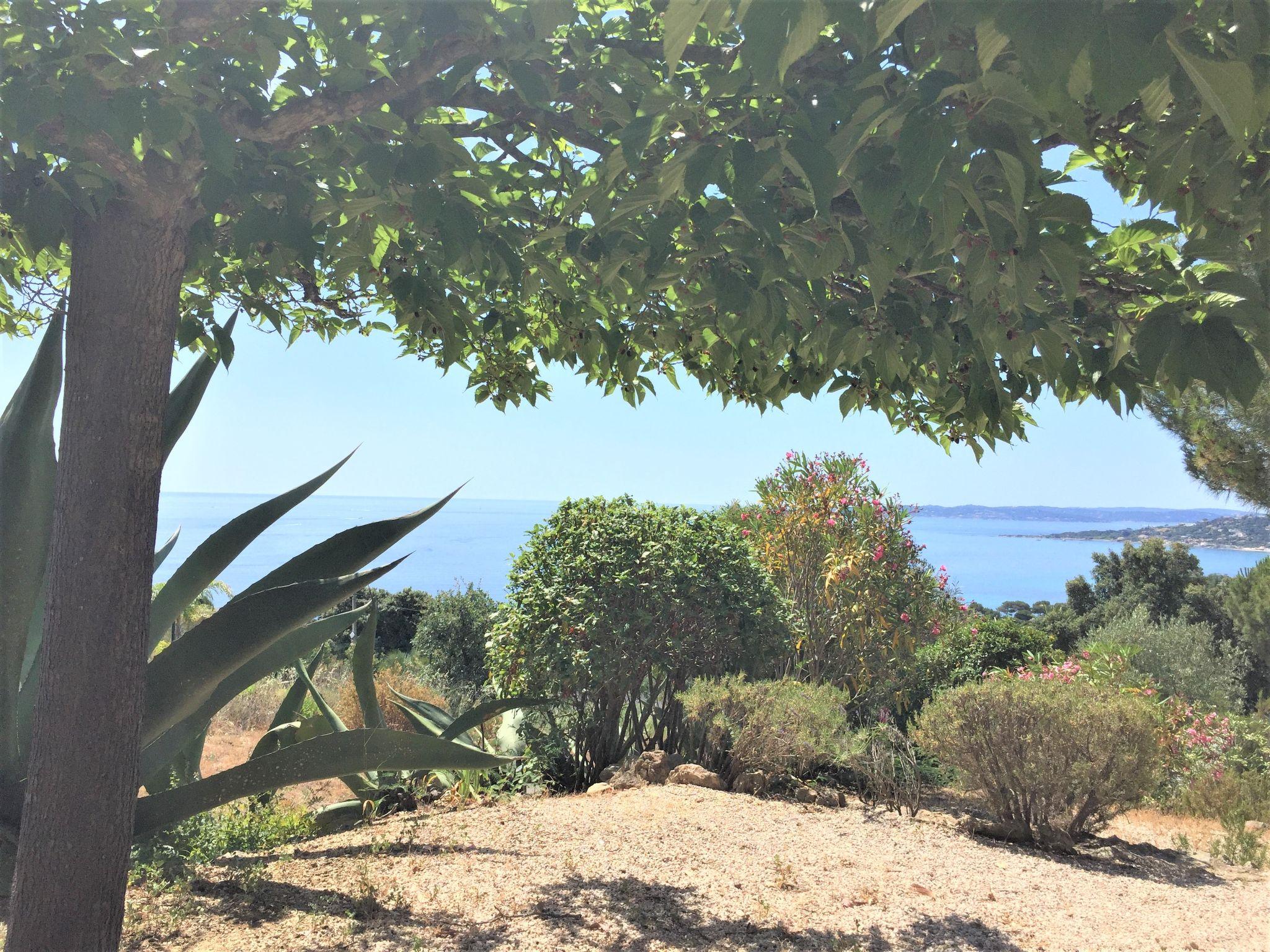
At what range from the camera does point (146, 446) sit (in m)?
2.59

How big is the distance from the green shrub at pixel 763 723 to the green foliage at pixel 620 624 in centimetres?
37

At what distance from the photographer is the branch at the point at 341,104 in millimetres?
2059

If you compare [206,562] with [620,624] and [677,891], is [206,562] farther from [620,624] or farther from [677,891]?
[620,624]

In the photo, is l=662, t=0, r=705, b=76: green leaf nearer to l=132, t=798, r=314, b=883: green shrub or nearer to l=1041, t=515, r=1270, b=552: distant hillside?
l=132, t=798, r=314, b=883: green shrub

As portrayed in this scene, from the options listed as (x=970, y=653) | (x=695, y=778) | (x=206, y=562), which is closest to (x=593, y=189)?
(x=206, y=562)

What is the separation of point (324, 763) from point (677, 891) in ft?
5.88

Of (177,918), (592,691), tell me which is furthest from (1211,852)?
(177,918)

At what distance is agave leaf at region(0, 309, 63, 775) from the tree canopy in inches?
27.2

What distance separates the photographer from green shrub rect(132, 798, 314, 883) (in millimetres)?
3457

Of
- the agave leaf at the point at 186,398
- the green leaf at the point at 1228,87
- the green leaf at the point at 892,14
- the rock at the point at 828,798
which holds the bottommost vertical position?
the rock at the point at 828,798

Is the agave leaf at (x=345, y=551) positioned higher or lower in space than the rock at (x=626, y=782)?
higher

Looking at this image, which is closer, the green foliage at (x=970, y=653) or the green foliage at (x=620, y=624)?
the green foliage at (x=620, y=624)

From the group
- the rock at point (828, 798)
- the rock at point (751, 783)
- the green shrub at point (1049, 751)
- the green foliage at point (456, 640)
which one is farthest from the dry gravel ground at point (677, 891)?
Result: the green foliage at point (456, 640)

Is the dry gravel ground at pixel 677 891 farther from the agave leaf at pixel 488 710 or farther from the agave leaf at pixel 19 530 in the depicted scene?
the agave leaf at pixel 19 530
